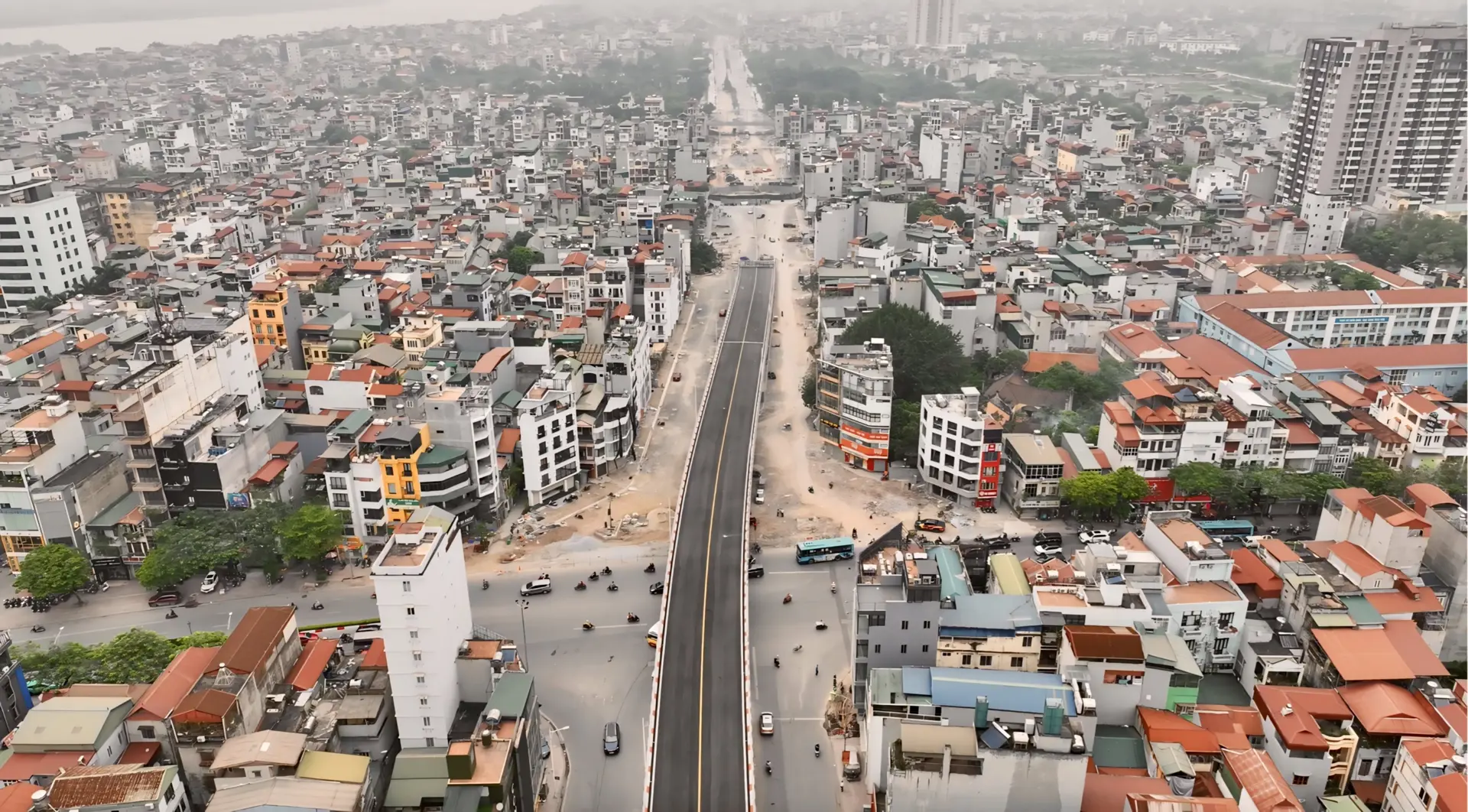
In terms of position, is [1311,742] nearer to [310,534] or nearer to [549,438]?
[549,438]

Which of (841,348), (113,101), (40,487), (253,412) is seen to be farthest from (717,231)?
(113,101)

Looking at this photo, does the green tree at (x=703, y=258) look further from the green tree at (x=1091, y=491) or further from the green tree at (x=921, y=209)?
the green tree at (x=1091, y=491)

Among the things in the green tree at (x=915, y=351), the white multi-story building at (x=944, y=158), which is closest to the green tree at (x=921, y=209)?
the white multi-story building at (x=944, y=158)

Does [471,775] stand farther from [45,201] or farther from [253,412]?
[45,201]

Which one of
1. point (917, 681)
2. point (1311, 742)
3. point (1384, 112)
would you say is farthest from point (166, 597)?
point (1384, 112)

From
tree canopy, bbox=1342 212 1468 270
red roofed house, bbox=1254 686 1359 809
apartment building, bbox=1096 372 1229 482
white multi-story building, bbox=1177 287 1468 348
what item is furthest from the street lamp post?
tree canopy, bbox=1342 212 1468 270

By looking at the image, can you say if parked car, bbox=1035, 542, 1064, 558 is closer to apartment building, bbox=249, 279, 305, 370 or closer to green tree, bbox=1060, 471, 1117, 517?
green tree, bbox=1060, 471, 1117, 517
